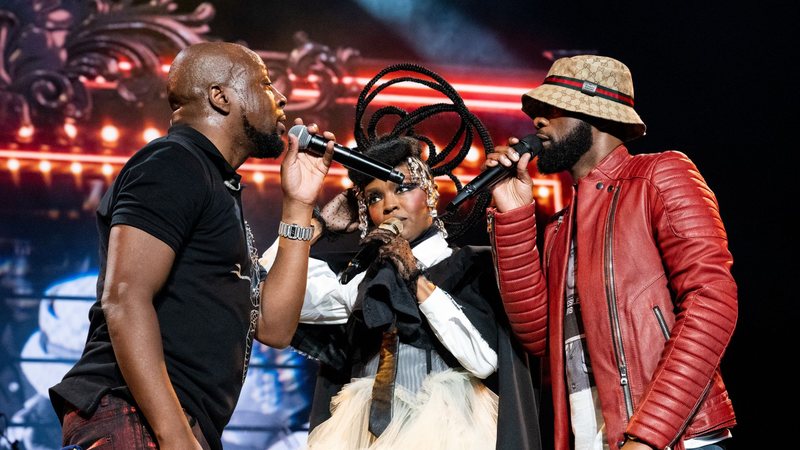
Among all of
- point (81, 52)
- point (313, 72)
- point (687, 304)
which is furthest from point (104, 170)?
point (687, 304)

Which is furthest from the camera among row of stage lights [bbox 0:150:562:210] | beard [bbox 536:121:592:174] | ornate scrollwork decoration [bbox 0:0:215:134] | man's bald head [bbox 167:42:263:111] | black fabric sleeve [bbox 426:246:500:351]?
ornate scrollwork decoration [bbox 0:0:215:134]

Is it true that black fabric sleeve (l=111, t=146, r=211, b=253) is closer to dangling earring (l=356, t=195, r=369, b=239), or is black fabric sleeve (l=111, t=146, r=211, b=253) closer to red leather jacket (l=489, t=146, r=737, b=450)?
red leather jacket (l=489, t=146, r=737, b=450)

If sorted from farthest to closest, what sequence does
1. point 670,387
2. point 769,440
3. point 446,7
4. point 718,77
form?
point 446,7 → point 718,77 → point 769,440 → point 670,387

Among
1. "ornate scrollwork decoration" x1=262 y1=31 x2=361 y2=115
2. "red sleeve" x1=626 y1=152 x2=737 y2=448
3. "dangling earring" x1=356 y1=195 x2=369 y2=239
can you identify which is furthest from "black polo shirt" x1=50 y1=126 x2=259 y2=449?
"ornate scrollwork decoration" x1=262 y1=31 x2=361 y2=115

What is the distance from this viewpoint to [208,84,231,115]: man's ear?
1996 millimetres

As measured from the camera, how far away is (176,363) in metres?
1.67

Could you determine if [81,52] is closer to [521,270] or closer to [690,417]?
[521,270]

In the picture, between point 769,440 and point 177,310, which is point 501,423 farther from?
point 769,440

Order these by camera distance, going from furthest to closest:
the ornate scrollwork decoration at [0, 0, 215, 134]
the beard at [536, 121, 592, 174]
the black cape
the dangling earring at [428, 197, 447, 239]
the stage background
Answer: the ornate scrollwork decoration at [0, 0, 215, 134]
the stage background
the dangling earring at [428, 197, 447, 239]
the black cape
the beard at [536, 121, 592, 174]

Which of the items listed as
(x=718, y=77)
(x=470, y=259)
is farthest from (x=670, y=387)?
(x=718, y=77)

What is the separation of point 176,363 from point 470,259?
1394 millimetres

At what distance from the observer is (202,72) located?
2010 millimetres

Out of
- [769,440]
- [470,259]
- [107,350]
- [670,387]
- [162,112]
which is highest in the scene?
[162,112]

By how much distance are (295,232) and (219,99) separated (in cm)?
37
